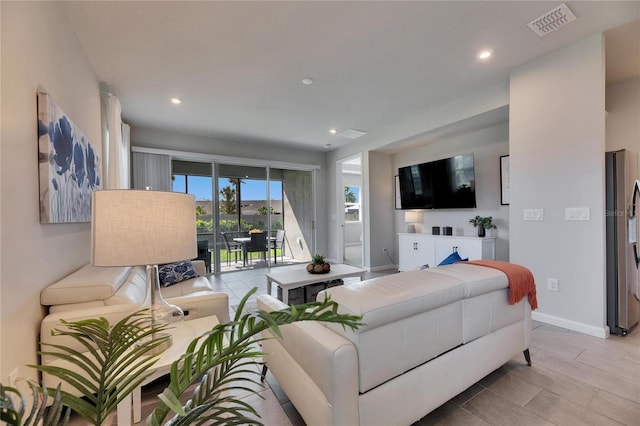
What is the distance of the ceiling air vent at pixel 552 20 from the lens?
213 cm

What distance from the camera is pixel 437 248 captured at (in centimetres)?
450

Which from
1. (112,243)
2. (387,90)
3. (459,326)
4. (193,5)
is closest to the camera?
(112,243)

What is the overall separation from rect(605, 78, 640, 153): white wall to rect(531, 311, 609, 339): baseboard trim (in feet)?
6.45

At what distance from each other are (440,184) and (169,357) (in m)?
4.54

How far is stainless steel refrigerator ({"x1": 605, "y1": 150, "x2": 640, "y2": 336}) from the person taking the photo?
2.42 m

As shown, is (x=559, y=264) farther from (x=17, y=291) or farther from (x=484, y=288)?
(x=17, y=291)

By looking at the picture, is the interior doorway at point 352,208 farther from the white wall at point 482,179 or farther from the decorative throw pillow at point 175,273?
the decorative throw pillow at point 175,273

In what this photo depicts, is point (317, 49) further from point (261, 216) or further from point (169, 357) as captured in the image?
point (261, 216)

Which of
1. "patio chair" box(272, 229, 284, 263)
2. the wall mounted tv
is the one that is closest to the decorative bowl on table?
the wall mounted tv

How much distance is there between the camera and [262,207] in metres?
6.00

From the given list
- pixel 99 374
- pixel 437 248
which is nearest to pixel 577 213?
pixel 437 248

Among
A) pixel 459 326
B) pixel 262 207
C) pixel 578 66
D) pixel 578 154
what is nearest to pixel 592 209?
pixel 578 154

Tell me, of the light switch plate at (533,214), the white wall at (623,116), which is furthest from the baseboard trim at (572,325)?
the white wall at (623,116)

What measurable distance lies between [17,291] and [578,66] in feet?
14.5
